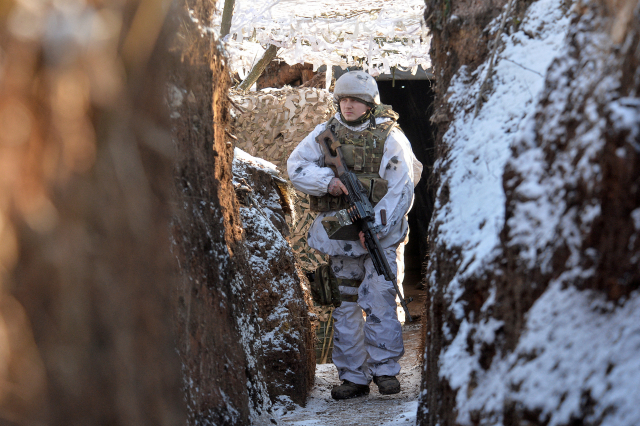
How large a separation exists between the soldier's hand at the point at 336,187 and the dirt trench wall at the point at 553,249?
2128 mm

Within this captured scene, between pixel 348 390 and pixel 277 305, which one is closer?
pixel 277 305

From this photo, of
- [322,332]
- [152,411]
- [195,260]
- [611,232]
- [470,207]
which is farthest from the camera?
[322,332]

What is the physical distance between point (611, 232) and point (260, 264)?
8.81 ft

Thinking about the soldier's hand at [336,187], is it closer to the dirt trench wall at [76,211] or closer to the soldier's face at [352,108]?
the soldier's face at [352,108]

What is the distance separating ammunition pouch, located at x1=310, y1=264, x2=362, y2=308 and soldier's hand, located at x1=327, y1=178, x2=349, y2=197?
49 centimetres

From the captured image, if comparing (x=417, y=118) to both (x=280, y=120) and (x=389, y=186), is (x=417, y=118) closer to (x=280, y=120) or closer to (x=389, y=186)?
(x=280, y=120)

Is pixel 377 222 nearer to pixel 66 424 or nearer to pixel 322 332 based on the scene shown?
pixel 322 332

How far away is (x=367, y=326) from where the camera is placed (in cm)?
375

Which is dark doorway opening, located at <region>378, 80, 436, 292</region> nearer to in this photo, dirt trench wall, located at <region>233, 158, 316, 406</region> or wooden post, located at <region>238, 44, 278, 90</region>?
wooden post, located at <region>238, 44, 278, 90</region>

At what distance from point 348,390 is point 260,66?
16.4ft

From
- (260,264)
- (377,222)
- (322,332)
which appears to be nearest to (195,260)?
(260,264)

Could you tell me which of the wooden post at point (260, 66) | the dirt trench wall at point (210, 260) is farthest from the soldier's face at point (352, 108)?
the wooden post at point (260, 66)

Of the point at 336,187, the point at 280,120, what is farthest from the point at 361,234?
the point at 280,120

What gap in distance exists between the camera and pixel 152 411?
0.82 metres
